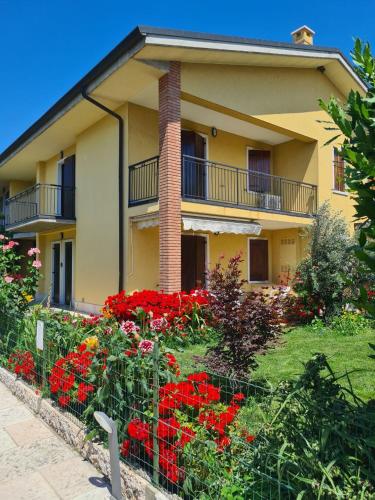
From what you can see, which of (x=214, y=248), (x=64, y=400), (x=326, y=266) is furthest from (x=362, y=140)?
(x=214, y=248)

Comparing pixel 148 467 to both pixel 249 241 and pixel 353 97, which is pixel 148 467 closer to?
pixel 353 97

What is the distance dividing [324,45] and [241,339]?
14306 millimetres

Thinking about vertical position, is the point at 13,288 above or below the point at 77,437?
above

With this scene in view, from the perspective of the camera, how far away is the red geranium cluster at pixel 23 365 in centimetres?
670

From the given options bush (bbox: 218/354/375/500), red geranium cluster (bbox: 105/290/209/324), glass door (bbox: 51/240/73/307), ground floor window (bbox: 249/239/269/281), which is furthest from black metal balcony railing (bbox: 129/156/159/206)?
bush (bbox: 218/354/375/500)

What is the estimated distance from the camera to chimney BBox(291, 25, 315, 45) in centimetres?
1868

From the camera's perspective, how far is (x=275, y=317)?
5777 millimetres

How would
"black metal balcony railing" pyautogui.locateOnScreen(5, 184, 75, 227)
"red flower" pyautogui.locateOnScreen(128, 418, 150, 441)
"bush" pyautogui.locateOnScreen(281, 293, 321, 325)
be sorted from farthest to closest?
"black metal balcony railing" pyautogui.locateOnScreen(5, 184, 75, 227) → "bush" pyautogui.locateOnScreen(281, 293, 321, 325) → "red flower" pyautogui.locateOnScreen(128, 418, 150, 441)

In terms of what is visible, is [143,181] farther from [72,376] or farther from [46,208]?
[72,376]

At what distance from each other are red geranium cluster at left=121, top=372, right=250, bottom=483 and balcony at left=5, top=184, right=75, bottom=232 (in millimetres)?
14314

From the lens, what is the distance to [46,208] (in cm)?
1977

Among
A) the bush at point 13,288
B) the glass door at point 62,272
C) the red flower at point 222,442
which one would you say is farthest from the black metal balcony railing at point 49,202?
the red flower at point 222,442

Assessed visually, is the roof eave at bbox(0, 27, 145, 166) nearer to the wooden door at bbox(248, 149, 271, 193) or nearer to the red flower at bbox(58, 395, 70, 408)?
the wooden door at bbox(248, 149, 271, 193)

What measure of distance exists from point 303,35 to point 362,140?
64.7ft
